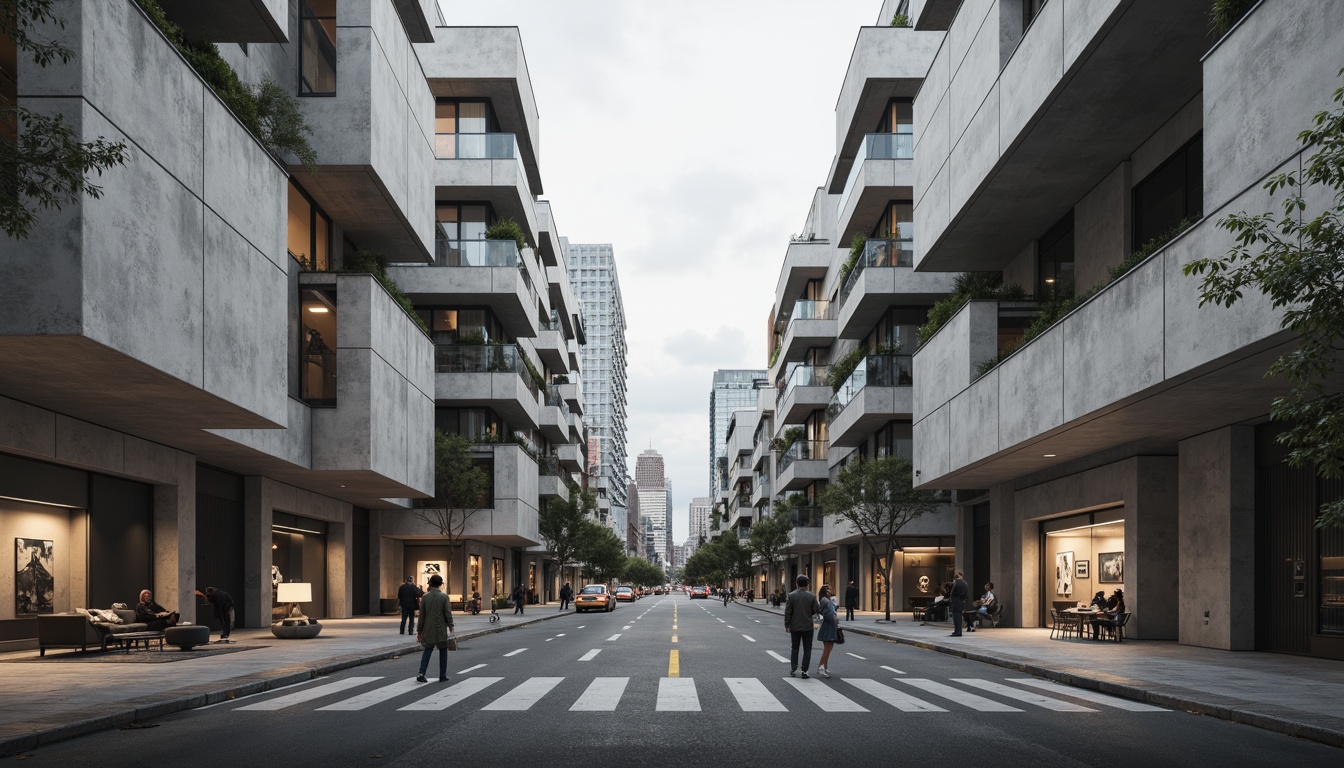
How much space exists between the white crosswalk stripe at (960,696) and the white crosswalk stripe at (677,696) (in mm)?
3215

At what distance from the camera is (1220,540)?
21.0m

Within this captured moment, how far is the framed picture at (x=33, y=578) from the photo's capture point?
20.3 metres

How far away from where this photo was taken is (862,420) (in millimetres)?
41344

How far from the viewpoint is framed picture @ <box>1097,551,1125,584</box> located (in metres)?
26.4

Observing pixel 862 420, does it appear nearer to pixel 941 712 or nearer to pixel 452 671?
pixel 452 671

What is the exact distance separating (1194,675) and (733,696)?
712cm

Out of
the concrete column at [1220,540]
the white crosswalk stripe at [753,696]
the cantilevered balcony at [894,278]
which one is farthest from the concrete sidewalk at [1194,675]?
the cantilevered balcony at [894,278]

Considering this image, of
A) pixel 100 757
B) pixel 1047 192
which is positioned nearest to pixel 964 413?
pixel 1047 192

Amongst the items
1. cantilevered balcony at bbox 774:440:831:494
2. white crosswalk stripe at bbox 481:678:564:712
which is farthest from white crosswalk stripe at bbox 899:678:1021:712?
cantilevered balcony at bbox 774:440:831:494

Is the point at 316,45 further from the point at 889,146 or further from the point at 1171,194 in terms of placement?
the point at 1171,194

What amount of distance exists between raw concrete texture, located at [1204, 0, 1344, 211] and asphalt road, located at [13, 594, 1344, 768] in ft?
24.0

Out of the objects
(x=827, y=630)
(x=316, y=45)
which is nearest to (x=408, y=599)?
(x=827, y=630)

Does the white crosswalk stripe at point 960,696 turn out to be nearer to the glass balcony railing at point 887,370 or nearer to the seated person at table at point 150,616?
the seated person at table at point 150,616

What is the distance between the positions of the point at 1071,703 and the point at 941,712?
2168mm
